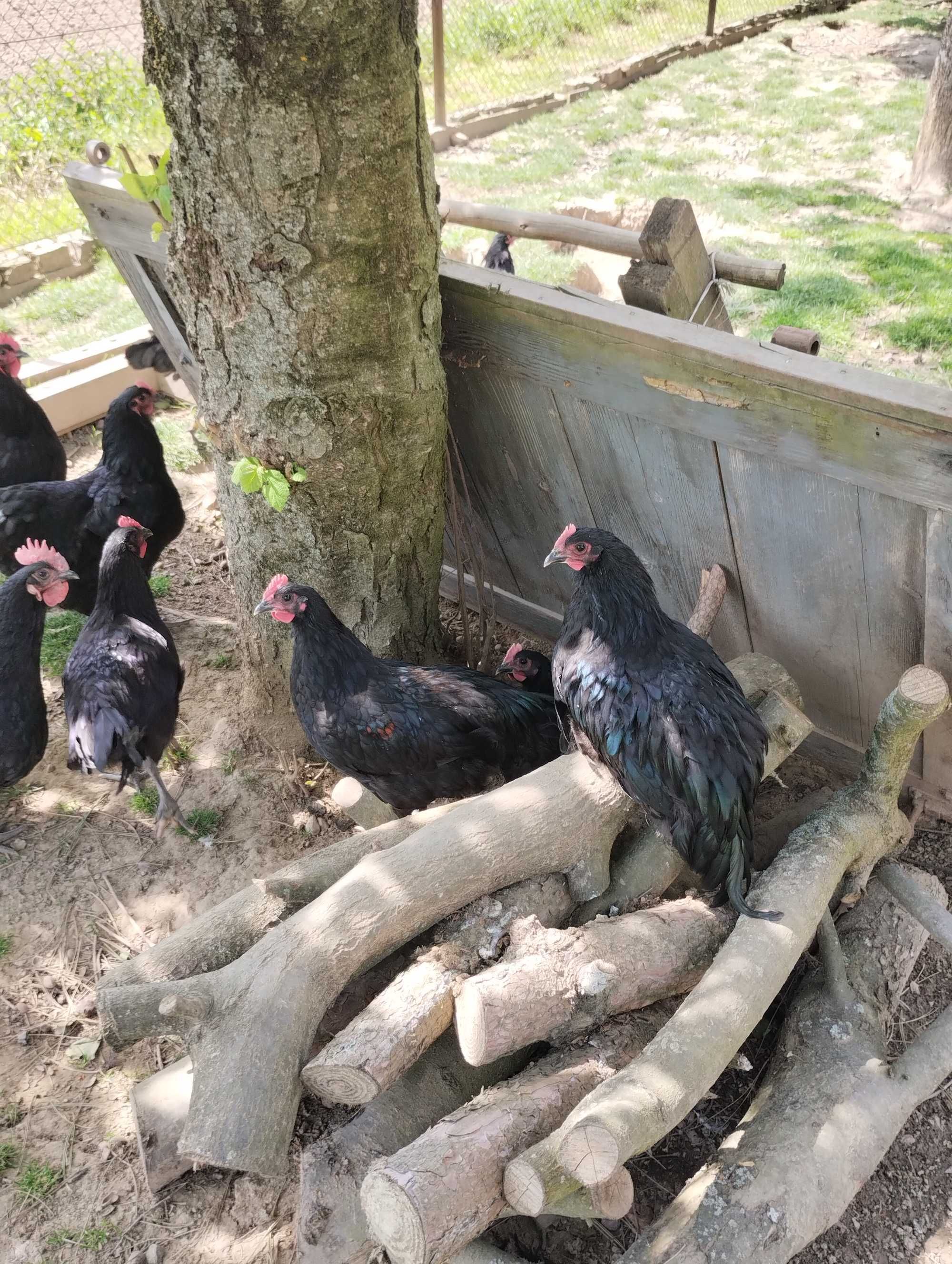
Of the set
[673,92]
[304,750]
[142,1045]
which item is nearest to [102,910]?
[142,1045]

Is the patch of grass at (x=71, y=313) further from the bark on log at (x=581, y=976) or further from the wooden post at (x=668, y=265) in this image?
the bark on log at (x=581, y=976)

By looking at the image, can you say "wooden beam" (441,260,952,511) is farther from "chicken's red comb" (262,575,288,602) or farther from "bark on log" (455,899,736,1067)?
"bark on log" (455,899,736,1067)

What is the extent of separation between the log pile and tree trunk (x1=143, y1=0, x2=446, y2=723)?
1.07 meters

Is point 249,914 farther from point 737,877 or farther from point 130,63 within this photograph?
point 130,63

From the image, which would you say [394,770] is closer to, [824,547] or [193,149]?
[824,547]

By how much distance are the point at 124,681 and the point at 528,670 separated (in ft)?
4.97

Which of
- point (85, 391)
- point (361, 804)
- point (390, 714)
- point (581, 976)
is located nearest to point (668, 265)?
point (390, 714)

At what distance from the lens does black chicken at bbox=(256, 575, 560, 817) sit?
3.03 metres

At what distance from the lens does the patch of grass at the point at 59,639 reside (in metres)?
4.30

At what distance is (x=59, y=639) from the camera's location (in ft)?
14.6

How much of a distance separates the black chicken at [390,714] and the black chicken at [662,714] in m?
0.42

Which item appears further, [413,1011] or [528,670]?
[528,670]

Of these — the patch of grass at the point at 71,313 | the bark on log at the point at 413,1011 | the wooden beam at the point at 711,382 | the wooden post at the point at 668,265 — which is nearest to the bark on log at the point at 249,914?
the bark on log at the point at 413,1011

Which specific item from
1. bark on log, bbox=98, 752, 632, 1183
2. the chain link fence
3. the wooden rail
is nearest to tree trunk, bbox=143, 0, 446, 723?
the wooden rail
